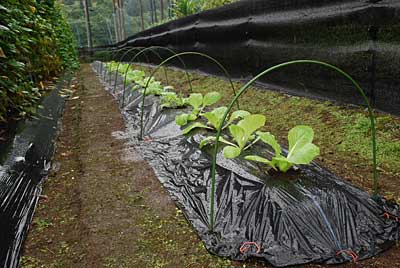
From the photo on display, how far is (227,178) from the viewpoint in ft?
5.38

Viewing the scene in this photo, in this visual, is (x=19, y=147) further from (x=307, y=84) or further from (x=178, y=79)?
(x=178, y=79)

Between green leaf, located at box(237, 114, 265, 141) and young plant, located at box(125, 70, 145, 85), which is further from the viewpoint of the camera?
young plant, located at box(125, 70, 145, 85)

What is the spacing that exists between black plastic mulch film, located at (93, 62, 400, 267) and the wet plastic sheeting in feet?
2.41

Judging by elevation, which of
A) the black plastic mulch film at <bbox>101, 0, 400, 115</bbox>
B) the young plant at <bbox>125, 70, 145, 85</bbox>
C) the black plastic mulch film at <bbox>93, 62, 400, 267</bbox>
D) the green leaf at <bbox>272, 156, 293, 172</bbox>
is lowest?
the black plastic mulch film at <bbox>93, 62, 400, 267</bbox>

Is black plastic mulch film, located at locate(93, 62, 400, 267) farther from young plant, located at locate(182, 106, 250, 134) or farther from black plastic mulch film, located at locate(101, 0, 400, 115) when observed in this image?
black plastic mulch film, located at locate(101, 0, 400, 115)

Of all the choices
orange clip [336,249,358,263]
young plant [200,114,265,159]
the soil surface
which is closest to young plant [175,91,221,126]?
the soil surface

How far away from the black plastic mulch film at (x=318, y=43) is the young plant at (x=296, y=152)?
2.95ft

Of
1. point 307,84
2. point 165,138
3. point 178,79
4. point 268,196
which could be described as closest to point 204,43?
point 178,79

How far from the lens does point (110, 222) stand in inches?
59.3

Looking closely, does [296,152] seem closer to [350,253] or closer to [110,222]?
[350,253]

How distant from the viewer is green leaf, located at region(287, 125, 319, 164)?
1.46m

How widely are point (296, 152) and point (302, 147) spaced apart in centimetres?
5

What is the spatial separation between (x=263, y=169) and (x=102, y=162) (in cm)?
120

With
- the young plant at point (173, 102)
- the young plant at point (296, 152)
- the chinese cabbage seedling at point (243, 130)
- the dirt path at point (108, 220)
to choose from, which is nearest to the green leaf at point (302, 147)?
the young plant at point (296, 152)
